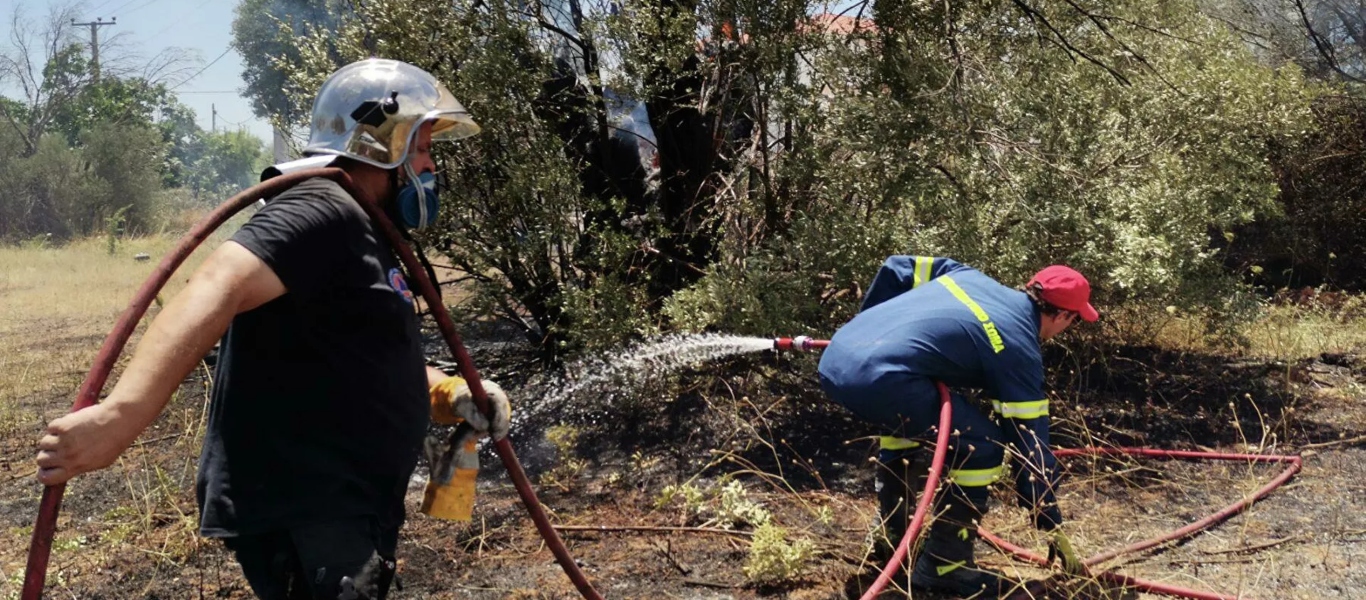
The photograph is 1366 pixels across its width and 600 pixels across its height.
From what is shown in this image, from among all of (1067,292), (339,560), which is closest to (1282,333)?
(1067,292)

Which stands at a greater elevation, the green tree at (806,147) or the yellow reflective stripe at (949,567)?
the green tree at (806,147)

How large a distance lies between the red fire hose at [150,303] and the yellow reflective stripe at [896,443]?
5.19 feet

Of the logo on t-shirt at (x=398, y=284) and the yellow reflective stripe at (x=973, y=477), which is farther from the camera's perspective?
the yellow reflective stripe at (x=973, y=477)

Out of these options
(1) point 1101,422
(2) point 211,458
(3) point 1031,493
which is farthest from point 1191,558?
(2) point 211,458

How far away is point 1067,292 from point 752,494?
1.74m

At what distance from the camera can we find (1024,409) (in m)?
3.47

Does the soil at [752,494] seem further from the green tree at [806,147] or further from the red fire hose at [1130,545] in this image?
the green tree at [806,147]

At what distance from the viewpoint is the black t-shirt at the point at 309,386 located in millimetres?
1955

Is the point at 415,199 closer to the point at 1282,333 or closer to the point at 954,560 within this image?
the point at 954,560

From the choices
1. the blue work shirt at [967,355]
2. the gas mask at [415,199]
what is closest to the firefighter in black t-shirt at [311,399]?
the gas mask at [415,199]

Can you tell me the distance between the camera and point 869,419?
3.72m

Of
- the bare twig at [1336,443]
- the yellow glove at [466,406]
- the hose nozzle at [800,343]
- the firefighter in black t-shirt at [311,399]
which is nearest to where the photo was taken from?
the firefighter in black t-shirt at [311,399]

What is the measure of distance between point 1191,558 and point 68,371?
772cm

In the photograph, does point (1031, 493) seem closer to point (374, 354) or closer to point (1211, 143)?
point (374, 354)
